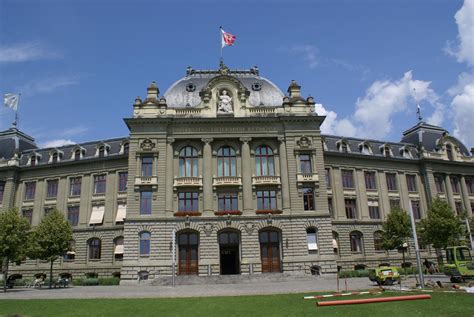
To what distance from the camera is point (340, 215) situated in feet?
187

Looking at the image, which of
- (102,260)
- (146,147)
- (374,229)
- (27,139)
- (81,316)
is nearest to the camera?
(81,316)

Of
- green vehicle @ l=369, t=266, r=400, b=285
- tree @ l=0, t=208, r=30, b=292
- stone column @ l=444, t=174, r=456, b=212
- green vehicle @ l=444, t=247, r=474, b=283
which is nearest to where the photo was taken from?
green vehicle @ l=444, t=247, r=474, b=283

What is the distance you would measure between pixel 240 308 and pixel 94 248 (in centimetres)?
4158

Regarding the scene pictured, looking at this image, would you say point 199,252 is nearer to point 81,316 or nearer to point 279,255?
Result: point 279,255

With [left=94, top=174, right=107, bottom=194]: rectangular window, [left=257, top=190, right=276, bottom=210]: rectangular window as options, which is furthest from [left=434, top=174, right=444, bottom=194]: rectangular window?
[left=94, top=174, right=107, bottom=194]: rectangular window

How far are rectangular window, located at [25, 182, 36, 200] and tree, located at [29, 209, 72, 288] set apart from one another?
19.1 m

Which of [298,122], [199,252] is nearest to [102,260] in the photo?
[199,252]

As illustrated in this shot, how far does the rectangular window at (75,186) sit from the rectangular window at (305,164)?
1265 inches

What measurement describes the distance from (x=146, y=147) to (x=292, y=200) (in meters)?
Result: 18.4

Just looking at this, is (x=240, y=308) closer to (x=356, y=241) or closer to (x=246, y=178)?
(x=246, y=178)

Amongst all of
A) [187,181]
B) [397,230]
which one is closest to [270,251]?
[187,181]

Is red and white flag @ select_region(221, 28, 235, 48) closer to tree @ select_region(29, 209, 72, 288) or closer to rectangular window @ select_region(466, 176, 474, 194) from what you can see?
tree @ select_region(29, 209, 72, 288)

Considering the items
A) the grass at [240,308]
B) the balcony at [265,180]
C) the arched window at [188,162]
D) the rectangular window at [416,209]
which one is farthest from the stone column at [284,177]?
the rectangular window at [416,209]

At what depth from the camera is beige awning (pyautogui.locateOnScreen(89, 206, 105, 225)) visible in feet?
184
